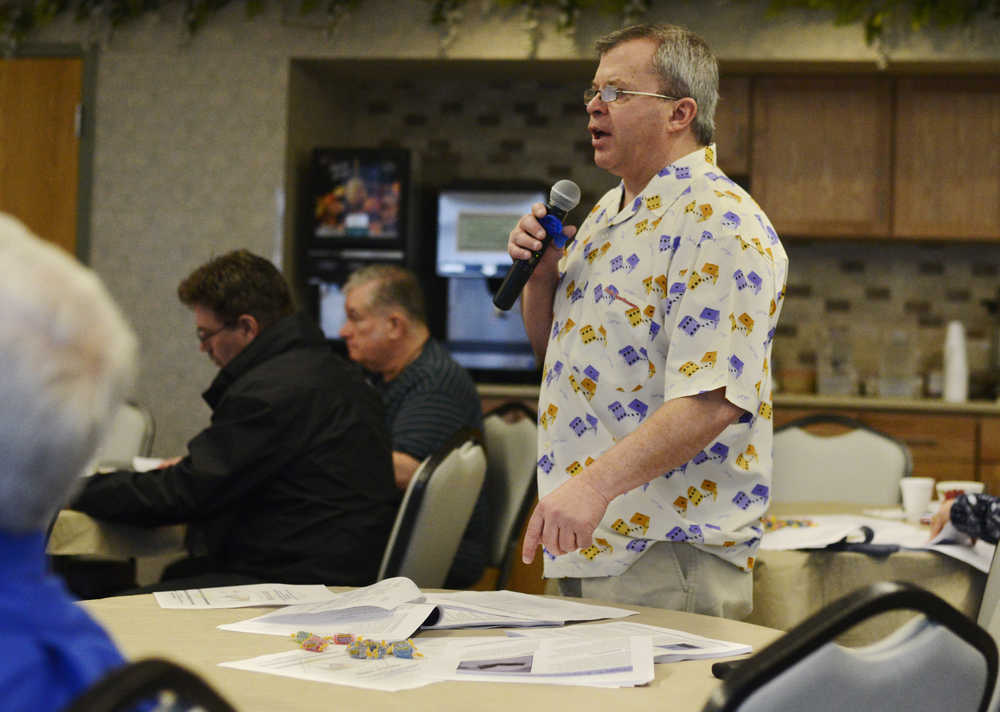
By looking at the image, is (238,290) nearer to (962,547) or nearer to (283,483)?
(283,483)

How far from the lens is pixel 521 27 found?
14.8 ft

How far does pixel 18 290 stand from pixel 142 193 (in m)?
4.43

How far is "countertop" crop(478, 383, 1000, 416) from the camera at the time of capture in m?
4.36

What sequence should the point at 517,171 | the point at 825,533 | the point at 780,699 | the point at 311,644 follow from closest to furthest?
the point at 780,699, the point at 311,644, the point at 825,533, the point at 517,171

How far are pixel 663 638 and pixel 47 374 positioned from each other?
0.90 m

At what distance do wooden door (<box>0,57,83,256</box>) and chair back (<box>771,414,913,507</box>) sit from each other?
3.13 meters

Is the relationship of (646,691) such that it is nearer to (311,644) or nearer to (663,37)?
(311,644)

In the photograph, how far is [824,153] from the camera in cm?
467

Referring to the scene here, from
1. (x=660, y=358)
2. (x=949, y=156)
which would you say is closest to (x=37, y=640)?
(x=660, y=358)

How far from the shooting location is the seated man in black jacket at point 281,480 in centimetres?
213

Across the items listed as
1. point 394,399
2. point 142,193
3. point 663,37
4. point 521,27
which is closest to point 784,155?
point 521,27

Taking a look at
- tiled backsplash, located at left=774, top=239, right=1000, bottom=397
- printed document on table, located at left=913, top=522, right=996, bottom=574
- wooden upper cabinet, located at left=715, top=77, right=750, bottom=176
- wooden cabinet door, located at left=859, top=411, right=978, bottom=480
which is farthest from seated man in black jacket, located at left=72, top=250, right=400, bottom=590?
tiled backsplash, located at left=774, top=239, right=1000, bottom=397

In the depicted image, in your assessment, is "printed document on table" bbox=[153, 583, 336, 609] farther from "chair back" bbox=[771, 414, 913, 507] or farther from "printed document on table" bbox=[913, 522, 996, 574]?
"chair back" bbox=[771, 414, 913, 507]

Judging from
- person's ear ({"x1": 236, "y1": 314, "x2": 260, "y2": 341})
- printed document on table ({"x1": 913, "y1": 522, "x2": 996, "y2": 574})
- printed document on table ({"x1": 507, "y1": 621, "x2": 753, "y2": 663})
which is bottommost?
printed document on table ({"x1": 913, "y1": 522, "x2": 996, "y2": 574})
